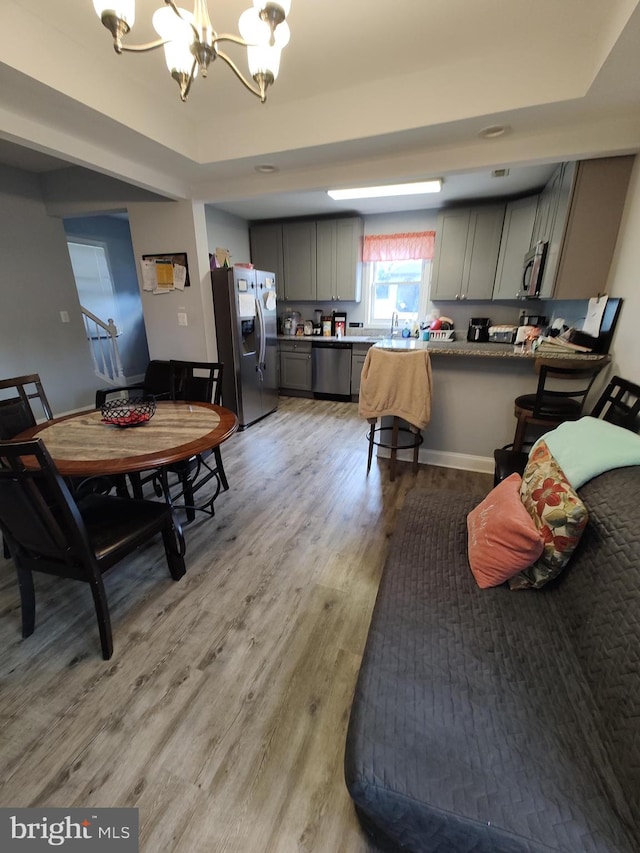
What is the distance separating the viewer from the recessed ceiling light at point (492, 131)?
Result: 2.22 m

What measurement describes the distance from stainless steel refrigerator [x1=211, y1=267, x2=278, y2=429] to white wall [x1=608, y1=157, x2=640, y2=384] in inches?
121

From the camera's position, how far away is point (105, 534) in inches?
59.1

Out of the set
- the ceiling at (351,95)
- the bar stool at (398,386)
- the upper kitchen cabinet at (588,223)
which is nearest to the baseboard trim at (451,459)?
the bar stool at (398,386)

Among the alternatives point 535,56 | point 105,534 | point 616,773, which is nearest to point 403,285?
point 535,56

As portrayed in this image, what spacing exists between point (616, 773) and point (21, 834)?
5.06 ft

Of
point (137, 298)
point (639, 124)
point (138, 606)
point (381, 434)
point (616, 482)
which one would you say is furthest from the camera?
point (137, 298)

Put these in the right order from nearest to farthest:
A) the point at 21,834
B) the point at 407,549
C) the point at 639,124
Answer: the point at 21,834 < the point at 407,549 < the point at 639,124

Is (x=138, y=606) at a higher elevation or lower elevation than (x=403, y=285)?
lower

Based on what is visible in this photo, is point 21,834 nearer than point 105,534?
Yes

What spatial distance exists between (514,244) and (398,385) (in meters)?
2.69

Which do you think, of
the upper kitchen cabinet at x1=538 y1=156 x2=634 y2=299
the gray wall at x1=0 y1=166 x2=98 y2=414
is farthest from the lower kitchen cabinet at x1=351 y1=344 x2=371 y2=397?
the gray wall at x1=0 y1=166 x2=98 y2=414

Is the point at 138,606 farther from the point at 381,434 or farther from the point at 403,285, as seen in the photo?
the point at 403,285

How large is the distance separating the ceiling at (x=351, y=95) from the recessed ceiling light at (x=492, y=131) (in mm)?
38

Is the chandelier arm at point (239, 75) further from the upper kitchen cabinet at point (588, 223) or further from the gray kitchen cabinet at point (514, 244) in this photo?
the gray kitchen cabinet at point (514, 244)
